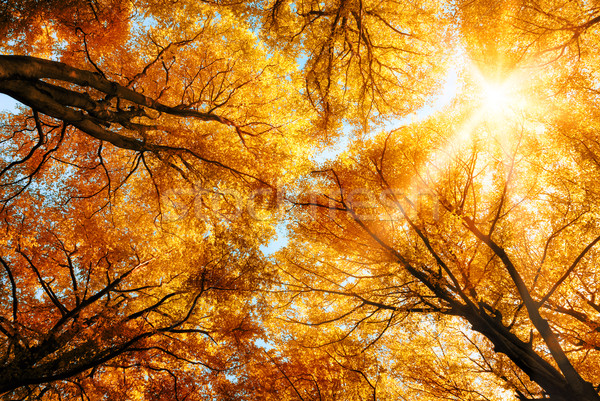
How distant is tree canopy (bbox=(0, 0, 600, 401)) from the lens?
539 centimetres

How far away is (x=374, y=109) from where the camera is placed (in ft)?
25.5

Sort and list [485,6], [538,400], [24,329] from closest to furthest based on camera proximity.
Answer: [538,400] < [24,329] < [485,6]

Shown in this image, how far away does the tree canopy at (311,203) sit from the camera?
539cm

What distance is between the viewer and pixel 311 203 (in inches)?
218

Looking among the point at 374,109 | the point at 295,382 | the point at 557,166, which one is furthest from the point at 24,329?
the point at 557,166

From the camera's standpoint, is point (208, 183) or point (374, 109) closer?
point (208, 183)

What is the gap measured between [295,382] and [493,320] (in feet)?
17.3

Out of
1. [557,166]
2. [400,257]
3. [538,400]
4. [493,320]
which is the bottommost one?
[538,400]

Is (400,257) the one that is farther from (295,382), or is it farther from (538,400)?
(295,382)

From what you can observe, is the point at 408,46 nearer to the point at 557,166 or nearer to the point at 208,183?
the point at 557,166

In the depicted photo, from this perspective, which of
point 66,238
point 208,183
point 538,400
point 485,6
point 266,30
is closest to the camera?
point 538,400

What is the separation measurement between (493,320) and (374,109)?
5.81 metres

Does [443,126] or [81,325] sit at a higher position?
[443,126]

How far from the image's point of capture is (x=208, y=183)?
7.16 m
